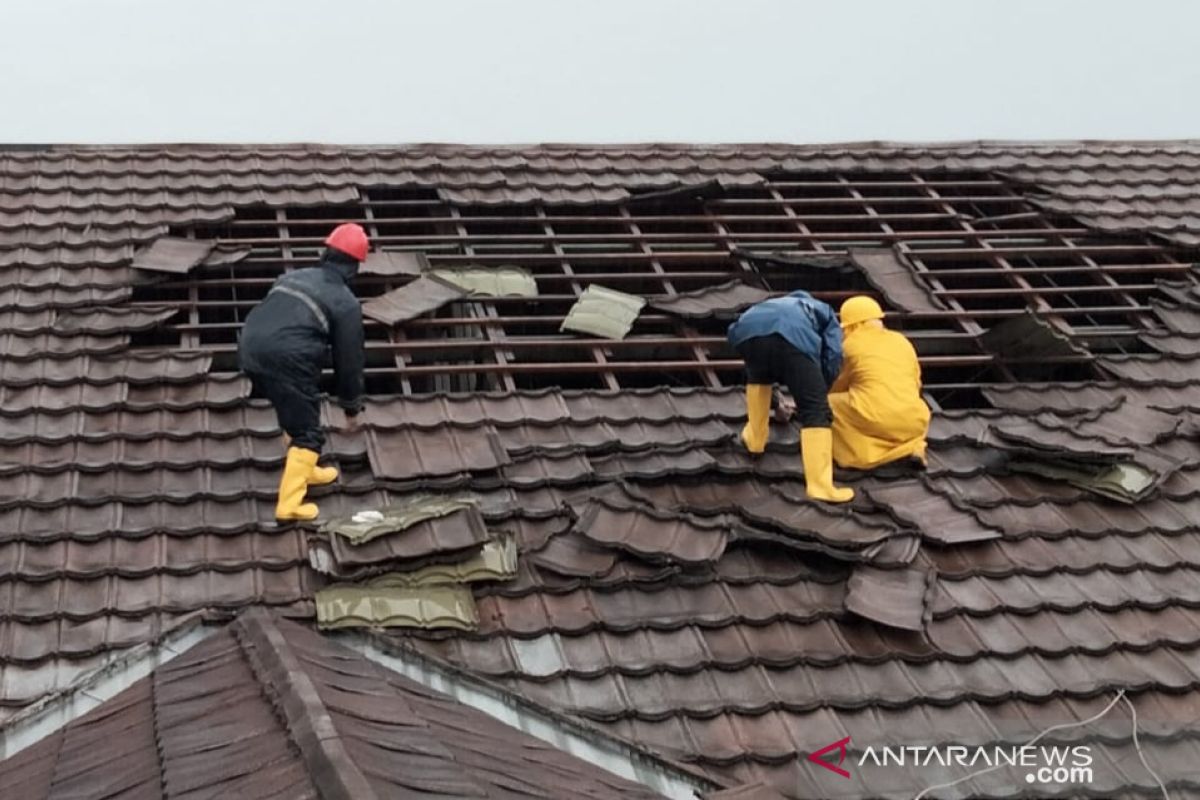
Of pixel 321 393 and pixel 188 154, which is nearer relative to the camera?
pixel 321 393

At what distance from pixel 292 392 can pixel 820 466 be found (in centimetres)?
232

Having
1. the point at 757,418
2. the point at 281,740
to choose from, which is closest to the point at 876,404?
the point at 757,418

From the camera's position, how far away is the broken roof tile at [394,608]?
16.2 feet

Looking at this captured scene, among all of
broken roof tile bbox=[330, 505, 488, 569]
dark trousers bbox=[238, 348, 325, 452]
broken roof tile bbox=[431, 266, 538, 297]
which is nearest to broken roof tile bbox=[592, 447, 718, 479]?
broken roof tile bbox=[330, 505, 488, 569]

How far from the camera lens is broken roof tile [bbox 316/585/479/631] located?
493 cm

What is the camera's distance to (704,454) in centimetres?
633

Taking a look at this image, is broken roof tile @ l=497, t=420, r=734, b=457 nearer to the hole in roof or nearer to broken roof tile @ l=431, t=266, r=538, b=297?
the hole in roof

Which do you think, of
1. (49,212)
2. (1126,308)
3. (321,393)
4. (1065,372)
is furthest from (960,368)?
(49,212)

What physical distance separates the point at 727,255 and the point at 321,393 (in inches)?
114

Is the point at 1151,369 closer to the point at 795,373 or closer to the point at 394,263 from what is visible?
the point at 795,373

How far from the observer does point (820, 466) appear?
19.7 ft

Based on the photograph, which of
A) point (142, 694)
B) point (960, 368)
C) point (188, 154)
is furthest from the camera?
point (188, 154)

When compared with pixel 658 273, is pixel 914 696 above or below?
below

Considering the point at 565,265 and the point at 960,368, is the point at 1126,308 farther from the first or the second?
the point at 565,265
